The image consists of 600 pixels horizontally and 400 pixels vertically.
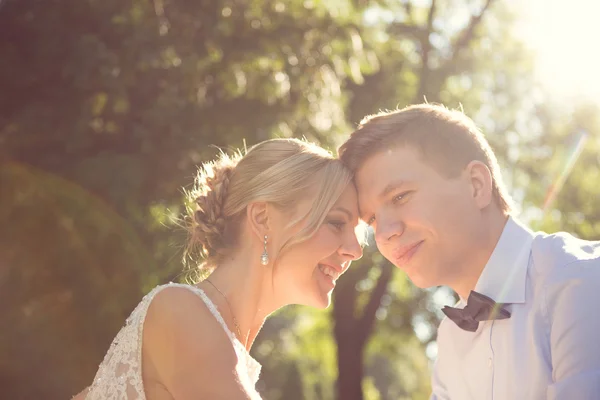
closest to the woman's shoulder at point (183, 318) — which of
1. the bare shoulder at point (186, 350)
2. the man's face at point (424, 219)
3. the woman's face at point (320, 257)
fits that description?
the bare shoulder at point (186, 350)

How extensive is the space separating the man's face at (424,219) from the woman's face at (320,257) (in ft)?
0.87

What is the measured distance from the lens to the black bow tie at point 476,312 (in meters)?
3.78

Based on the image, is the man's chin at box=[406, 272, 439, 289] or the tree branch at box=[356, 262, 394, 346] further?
the tree branch at box=[356, 262, 394, 346]

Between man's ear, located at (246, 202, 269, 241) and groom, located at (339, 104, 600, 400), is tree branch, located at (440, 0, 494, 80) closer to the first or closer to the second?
groom, located at (339, 104, 600, 400)

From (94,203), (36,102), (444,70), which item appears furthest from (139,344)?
(444,70)

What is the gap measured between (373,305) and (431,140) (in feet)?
39.0

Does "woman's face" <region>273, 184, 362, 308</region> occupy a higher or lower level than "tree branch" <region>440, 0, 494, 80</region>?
higher

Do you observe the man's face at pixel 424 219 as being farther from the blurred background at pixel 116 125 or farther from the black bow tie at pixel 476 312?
the blurred background at pixel 116 125

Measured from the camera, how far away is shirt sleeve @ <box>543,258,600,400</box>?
126 inches

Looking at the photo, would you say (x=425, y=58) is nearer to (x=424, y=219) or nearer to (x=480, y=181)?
(x=480, y=181)

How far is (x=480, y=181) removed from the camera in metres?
4.09

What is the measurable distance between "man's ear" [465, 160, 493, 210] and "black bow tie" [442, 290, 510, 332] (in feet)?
1.67

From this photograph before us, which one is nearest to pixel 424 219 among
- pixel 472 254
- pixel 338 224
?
pixel 472 254

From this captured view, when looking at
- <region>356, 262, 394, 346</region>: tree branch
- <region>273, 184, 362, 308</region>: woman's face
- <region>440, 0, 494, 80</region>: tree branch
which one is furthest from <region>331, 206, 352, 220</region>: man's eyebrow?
<region>440, 0, 494, 80</region>: tree branch
